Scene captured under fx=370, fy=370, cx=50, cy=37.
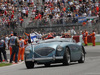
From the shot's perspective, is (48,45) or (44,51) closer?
(44,51)

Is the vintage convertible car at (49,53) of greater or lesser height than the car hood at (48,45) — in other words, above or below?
below

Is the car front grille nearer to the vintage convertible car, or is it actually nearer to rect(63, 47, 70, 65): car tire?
the vintage convertible car

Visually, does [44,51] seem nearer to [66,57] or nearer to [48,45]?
[48,45]

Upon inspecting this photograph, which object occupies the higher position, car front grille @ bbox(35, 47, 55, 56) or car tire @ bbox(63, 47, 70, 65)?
car front grille @ bbox(35, 47, 55, 56)

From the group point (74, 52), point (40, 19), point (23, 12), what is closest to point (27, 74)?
point (74, 52)

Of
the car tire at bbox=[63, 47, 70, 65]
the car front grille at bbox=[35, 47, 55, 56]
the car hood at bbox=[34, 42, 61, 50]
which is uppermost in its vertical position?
the car hood at bbox=[34, 42, 61, 50]

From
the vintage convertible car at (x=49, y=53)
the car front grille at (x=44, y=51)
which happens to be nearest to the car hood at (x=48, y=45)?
the vintage convertible car at (x=49, y=53)

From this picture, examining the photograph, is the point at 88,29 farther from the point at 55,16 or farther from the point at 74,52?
the point at 74,52

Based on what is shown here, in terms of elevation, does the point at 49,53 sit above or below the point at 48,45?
below

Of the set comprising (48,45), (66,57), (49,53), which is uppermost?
(48,45)

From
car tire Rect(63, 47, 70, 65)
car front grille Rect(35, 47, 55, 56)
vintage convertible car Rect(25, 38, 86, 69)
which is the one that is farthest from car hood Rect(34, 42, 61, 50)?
car tire Rect(63, 47, 70, 65)

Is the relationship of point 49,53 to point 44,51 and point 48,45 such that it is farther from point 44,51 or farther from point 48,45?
point 48,45

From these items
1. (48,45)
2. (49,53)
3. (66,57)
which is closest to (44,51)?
(49,53)

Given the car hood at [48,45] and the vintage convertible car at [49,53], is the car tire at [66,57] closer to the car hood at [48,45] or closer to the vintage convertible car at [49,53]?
the vintage convertible car at [49,53]
